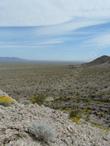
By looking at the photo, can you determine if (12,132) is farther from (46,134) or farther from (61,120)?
(61,120)

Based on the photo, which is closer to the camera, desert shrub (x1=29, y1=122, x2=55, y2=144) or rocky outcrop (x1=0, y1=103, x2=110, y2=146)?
rocky outcrop (x1=0, y1=103, x2=110, y2=146)

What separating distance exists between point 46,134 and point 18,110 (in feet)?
8.46

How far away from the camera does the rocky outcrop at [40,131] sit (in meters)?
9.86

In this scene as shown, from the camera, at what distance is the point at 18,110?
1243 centimetres

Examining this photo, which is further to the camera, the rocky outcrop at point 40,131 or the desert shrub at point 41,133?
the desert shrub at point 41,133

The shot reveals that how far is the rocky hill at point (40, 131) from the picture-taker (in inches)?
388

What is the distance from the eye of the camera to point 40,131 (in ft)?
32.9

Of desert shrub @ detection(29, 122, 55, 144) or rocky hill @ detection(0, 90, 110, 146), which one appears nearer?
rocky hill @ detection(0, 90, 110, 146)

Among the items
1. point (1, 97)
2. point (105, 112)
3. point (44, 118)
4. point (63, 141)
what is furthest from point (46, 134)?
point (105, 112)

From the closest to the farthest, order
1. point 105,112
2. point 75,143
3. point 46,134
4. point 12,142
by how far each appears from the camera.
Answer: point 12,142 < point 46,134 < point 75,143 < point 105,112

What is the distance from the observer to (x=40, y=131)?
10.0 metres

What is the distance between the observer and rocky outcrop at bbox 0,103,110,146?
388 inches

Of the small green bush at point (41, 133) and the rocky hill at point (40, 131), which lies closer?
the rocky hill at point (40, 131)

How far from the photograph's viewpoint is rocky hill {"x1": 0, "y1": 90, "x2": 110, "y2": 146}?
9859 millimetres
